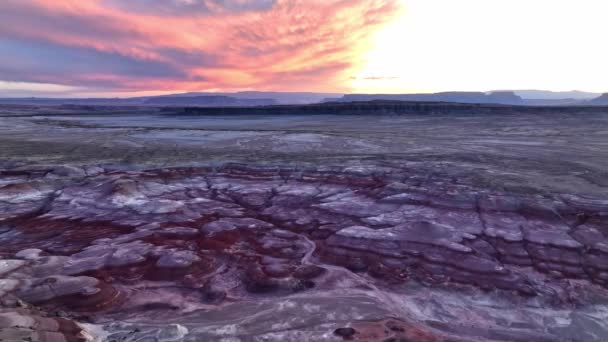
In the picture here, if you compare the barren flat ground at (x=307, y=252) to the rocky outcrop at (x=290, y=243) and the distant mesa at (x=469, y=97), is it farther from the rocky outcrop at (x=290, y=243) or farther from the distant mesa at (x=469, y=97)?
the distant mesa at (x=469, y=97)

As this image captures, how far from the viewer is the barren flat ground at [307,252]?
20.1 feet

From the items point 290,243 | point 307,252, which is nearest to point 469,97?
point 290,243

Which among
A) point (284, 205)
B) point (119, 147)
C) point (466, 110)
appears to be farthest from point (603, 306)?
point (466, 110)

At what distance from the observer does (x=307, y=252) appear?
29.3 feet

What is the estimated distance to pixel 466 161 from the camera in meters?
17.0

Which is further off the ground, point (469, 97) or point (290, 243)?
point (469, 97)

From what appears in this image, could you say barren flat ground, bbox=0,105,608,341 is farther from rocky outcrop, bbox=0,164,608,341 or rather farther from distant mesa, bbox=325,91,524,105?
distant mesa, bbox=325,91,524,105

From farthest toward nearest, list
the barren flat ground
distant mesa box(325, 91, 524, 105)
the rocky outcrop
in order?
distant mesa box(325, 91, 524, 105) → the rocky outcrop → the barren flat ground

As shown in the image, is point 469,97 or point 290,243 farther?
point 469,97

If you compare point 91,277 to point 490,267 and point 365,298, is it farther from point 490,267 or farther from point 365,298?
point 490,267

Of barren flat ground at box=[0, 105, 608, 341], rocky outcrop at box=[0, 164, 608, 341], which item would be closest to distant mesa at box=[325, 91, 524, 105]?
barren flat ground at box=[0, 105, 608, 341]

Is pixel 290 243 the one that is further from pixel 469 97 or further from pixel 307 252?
pixel 469 97

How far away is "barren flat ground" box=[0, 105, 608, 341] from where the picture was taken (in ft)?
20.1

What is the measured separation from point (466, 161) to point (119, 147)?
20.4 m
